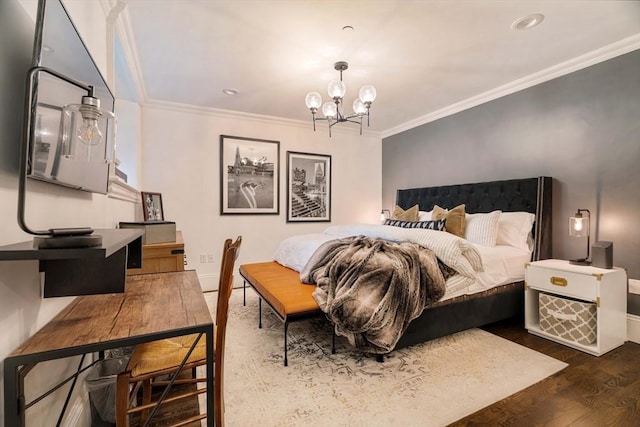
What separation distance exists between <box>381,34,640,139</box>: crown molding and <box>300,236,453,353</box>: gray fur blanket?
233 centimetres

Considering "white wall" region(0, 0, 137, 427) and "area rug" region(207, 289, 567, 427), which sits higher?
"white wall" region(0, 0, 137, 427)

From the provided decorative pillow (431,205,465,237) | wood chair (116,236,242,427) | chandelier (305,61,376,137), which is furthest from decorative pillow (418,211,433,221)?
wood chair (116,236,242,427)

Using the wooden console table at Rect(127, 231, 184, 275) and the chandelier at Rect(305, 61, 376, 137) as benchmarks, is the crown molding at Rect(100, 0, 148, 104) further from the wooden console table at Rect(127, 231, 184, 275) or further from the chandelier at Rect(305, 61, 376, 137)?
the wooden console table at Rect(127, 231, 184, 275)

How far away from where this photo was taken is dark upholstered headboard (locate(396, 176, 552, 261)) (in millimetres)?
2908

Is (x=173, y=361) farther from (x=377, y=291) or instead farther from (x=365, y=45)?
(x=365, y=45)

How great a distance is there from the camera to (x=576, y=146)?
2783 mm

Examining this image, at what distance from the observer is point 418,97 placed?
→ 12.0 feet

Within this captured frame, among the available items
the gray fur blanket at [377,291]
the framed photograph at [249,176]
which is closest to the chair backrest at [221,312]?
the gray fur blanket at [377,291]

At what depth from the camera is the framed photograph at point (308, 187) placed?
4.60 m

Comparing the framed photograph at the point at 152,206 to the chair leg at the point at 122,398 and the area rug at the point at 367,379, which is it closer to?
the area rug at the point at 367,379

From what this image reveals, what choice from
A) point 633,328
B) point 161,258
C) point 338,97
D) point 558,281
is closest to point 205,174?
point 161,258

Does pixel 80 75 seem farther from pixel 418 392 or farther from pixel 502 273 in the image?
pixel 502 273

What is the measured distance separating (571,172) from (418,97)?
182cm

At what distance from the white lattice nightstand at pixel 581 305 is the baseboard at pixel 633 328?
0.23ft
